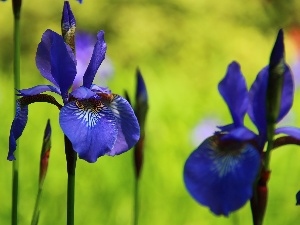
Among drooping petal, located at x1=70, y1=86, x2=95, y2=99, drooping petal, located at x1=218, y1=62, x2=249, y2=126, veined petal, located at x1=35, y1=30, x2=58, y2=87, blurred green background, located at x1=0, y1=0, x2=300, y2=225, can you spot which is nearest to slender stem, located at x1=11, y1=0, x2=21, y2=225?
veined petal, located at x1=35, y1=30, x2=58, y2=87

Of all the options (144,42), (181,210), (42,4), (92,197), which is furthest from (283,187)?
(42,4)

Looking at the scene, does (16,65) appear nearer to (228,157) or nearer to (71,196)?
(71,196)

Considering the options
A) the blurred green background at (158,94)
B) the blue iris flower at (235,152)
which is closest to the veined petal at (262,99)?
the blue iris flower at (235,152)

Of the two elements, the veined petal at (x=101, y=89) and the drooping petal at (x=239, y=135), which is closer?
the drooping petal at (x=239, y=135)

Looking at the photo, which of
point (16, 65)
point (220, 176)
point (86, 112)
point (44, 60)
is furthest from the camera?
point (16, 65)

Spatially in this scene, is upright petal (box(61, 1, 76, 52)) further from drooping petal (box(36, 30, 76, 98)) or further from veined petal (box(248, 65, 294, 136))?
veined petal (box(248, 65, 294, 136))

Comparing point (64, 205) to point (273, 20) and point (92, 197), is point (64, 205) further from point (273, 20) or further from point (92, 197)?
point (273, 20)

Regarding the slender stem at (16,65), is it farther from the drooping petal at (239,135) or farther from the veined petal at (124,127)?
the drooping petal at (239,135)

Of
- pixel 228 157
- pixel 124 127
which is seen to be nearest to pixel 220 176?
pixel 228 157
